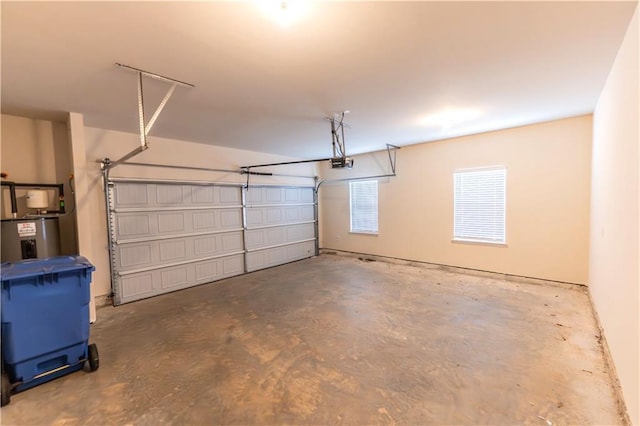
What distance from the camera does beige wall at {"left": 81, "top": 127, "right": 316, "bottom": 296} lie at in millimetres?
4047

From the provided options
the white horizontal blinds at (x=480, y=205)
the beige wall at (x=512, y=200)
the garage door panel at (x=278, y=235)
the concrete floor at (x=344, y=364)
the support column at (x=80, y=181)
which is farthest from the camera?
the garage door panel at (x=278, y=235)

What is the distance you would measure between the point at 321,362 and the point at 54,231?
3.59m

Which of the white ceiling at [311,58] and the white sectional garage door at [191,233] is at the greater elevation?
the white ceiling at [311,58]

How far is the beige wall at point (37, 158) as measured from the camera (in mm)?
3420

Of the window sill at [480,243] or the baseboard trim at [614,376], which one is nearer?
the baseboard trim at [614,376]

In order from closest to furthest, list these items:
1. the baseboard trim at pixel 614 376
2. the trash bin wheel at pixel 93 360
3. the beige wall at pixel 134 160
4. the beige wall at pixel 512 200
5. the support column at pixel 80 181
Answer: the baseboard trim at pixel 614 376 < the trash bin wheel at pixel 93 360 < the support column at pixel 80 181 < the beige wall at pixel 134 160 < the beige wall at pixel 512 200

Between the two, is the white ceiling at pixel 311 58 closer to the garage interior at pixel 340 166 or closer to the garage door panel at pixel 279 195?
the garage interior at pixel 340 166

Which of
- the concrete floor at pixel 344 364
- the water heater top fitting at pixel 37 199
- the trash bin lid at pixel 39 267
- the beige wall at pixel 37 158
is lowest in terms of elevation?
the concrete floor at pixel 344 364

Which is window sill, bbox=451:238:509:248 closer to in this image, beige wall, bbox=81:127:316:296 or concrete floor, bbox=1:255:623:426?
concrete floor, bbox=1:255:623:426

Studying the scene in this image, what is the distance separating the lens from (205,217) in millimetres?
5273

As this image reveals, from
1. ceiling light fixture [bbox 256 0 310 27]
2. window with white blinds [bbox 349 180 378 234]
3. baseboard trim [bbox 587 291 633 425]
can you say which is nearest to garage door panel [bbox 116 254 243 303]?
window with white blinds [bbox 349 180 378 234]

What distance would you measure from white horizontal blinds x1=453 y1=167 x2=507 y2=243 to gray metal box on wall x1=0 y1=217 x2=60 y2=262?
6.27 metres

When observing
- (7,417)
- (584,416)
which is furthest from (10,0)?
(584,416)

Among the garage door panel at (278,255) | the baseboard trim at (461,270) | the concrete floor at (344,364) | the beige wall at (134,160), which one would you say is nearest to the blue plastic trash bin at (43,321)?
the concrete floor at (344,364)
